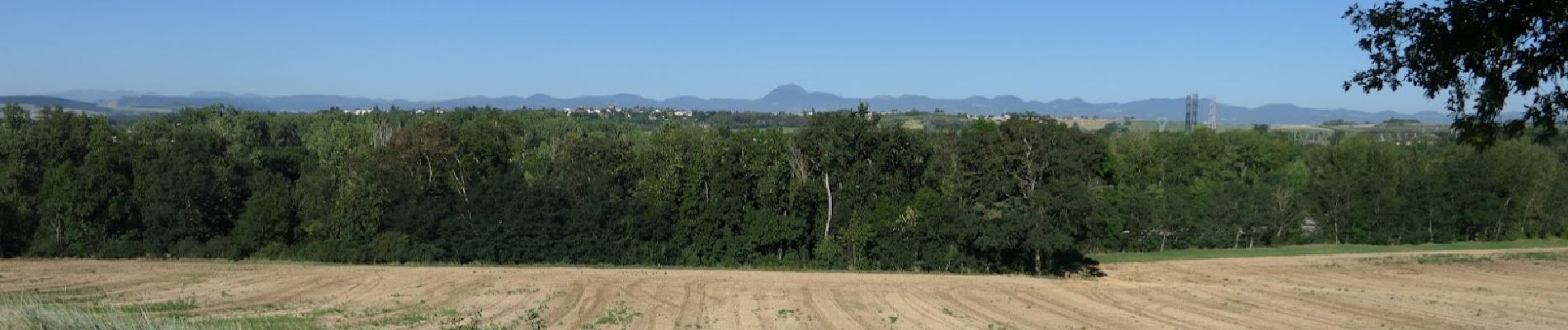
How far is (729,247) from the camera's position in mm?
44531

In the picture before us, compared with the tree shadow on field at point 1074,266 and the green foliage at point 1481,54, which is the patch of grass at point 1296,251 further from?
the green foliage at point 1481,54

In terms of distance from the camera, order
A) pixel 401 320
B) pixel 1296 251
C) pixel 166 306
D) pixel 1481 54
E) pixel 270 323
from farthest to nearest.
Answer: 1. pixel 1296 251
2. pixel 166 306
3. pixel 401 320
4. pixel 270 323
5. pixel 1481 54

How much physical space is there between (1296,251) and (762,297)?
1456 inches

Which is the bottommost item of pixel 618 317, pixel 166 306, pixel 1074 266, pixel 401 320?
pixel 1074 266

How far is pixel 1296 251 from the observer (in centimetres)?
5569

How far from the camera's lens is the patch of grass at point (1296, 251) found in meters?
52.6

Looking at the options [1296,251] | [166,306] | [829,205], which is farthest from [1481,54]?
[1296,251]

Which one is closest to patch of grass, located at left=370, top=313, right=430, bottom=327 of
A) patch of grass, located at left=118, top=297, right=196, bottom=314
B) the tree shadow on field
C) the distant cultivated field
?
the distant cultivated field

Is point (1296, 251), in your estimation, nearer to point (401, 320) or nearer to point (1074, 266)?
point (1074, 266)

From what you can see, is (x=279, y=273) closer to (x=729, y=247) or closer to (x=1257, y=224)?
(x=729, y=247)

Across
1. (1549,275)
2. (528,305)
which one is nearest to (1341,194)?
(1549,275)

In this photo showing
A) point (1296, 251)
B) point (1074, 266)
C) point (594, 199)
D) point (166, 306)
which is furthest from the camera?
point (1296, 251)

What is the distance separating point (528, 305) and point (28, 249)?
27.5 m

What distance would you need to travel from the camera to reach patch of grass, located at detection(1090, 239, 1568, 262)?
52594 mm
